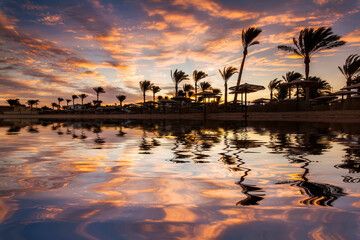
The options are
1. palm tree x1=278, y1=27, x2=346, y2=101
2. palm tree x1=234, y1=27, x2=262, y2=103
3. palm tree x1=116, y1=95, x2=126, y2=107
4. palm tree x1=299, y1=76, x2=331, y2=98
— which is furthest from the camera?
palm tree x1=116, y1=95, x2=126, y2=107

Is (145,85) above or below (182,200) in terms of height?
above

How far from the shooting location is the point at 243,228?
1.33m

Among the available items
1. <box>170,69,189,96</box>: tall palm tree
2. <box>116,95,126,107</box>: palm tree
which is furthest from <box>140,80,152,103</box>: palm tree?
<box>116,95,126,107</box>: palm tree

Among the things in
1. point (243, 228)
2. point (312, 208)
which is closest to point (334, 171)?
point (312, 208)

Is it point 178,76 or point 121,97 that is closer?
point 178,76

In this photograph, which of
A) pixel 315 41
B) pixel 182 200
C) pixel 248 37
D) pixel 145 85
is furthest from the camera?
pixel 145 85

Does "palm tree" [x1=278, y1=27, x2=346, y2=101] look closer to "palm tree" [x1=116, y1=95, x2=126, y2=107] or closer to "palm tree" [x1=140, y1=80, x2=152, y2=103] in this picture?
"palm tree" [x1=140, y1=80, x2=152, y2=103]

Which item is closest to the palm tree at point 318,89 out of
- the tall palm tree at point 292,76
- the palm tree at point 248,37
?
the tall palm tree at point 292,76

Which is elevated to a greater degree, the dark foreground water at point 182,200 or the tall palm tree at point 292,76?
the tall palm tree at point 292,76

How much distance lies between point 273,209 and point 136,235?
96cm

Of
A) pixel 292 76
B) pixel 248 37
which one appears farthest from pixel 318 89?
pixel 248 37

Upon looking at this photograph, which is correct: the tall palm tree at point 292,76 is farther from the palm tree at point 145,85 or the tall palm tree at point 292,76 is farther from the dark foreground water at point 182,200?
the dark foreground water at point 182,200

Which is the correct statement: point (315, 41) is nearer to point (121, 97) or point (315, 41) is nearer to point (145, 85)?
point (145, 85)

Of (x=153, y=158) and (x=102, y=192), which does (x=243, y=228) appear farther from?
(x=153, y=158)
